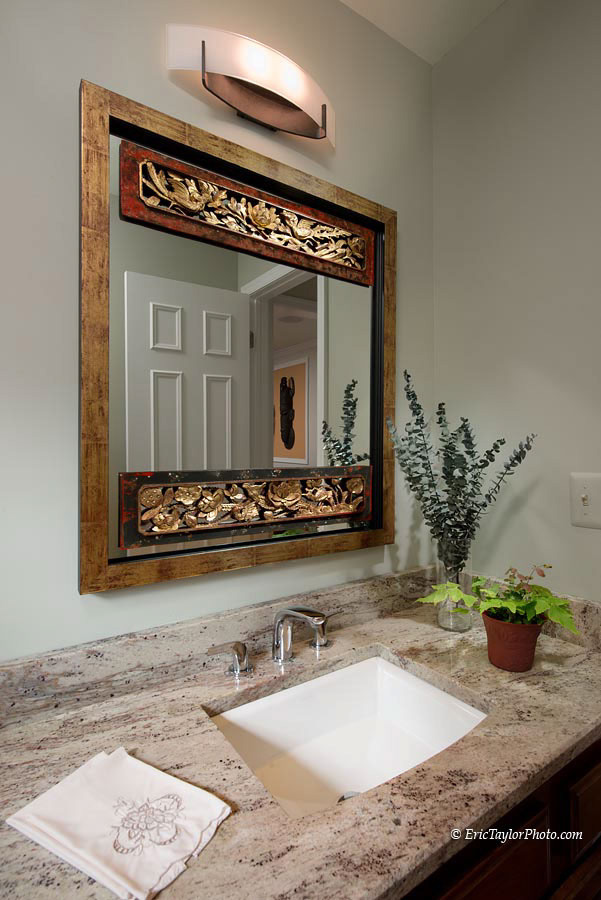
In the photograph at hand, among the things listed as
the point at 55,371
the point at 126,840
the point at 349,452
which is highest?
the point at 55,371

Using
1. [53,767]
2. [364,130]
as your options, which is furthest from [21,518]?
[364,130]

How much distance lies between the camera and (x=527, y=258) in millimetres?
1178

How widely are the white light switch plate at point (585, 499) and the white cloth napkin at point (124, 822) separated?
925mm

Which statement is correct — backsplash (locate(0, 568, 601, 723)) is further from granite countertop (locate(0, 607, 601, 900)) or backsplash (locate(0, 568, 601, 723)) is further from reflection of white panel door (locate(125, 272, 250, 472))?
reflection of white panel door (locate(125, 272, 250, 472))

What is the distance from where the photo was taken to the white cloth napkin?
50 centimetres

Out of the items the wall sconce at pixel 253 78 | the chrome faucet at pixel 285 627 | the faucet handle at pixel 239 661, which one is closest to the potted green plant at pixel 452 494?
the chrome faucet at pixel 285 627

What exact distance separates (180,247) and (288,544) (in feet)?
2.17

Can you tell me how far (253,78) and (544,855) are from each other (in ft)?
4.73

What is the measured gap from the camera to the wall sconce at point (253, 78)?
2.96 ft

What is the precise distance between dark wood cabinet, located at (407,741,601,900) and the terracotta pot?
0.17 meters

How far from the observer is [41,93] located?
78 cm

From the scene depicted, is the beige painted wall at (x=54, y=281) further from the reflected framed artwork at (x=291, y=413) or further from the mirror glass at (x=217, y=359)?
the reflected framed artwork at (x=291, y=413)

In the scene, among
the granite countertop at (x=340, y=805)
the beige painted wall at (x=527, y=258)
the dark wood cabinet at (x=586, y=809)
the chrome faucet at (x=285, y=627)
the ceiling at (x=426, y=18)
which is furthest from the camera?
the ceiling at (x=426, y=18)

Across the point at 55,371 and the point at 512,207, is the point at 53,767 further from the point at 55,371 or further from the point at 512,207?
the point at 512,207
